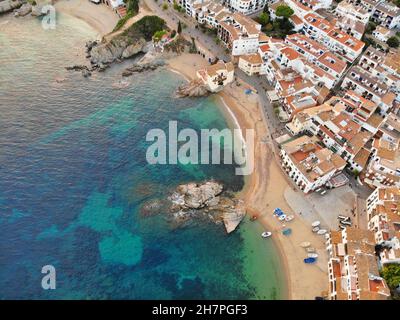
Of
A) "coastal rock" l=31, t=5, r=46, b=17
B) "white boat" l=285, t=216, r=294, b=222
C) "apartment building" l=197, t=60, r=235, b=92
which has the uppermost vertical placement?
"coastal rock" l=31, t=5, r=46, b=17

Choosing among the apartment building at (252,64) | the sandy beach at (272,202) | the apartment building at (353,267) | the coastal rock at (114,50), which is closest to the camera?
the apartment building at (353,267)

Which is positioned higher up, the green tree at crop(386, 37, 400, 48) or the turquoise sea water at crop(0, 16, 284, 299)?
the green tree at crop(386, 37, 400, 48)

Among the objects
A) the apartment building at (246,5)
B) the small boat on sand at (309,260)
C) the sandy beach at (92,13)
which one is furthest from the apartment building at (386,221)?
the sandy beach at (92,13)

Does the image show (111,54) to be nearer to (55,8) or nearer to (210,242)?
(55,8)

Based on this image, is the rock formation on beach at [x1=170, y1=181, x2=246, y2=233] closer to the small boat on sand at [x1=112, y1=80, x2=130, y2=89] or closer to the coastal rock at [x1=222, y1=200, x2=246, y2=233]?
the coastal rock at [x1=222, y1=200, x2=246, y2=233]

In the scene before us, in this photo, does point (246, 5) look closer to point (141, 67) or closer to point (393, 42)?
point (141, 67)

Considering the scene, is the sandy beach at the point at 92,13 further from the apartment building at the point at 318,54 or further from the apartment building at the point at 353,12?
the apartment building at the point at 353,12

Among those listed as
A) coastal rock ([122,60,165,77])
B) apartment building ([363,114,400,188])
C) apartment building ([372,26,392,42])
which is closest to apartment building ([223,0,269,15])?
coastal rock ([122,60,165,77])
